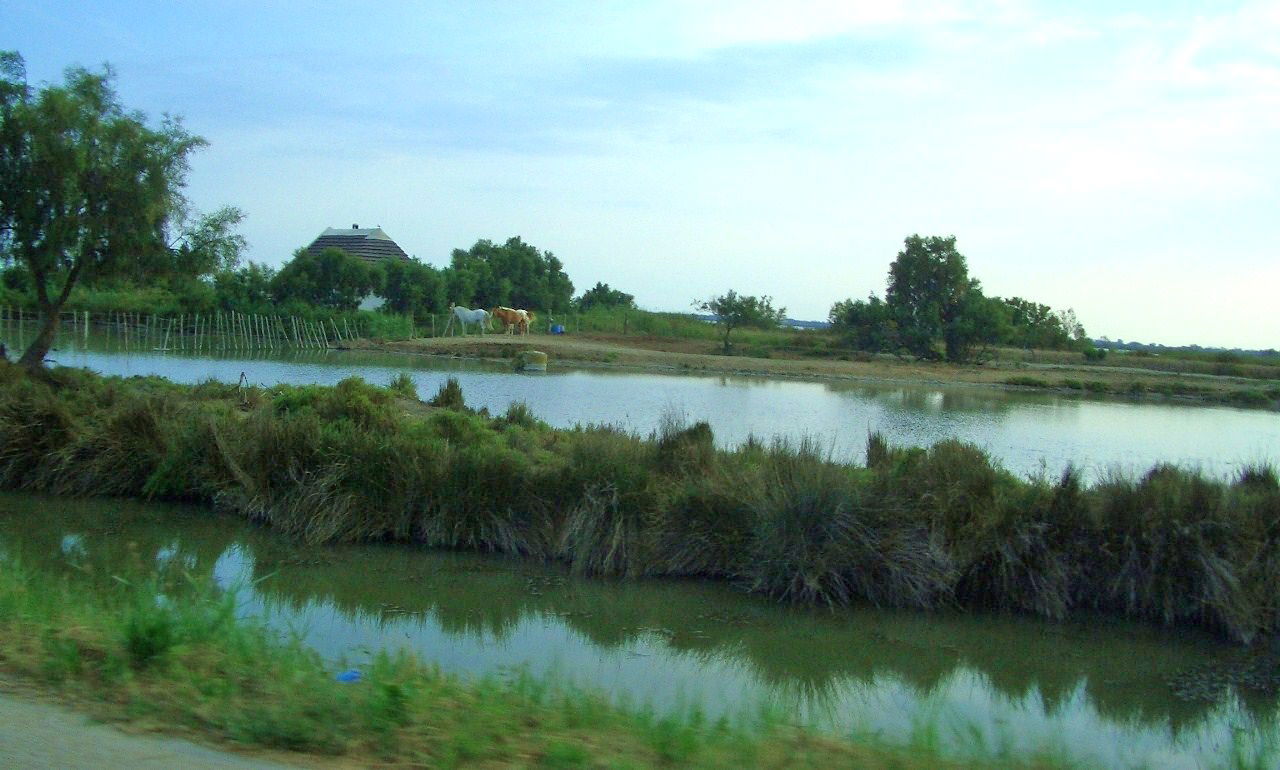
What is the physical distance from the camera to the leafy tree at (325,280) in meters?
68.0

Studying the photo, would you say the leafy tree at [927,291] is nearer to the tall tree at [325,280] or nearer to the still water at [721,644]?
the tall tree at [325,280]

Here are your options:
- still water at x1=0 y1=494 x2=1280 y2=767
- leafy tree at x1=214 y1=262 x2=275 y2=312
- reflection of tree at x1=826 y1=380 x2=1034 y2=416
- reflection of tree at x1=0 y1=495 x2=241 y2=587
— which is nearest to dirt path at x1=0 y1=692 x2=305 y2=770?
still water at x1=0 y1=494 x2=1280 y2=767

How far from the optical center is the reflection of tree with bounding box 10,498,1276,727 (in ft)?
34.3

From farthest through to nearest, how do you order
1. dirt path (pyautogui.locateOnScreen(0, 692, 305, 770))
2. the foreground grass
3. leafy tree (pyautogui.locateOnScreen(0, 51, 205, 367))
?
leafy tree (pyautogui.locateOnScreen(0, 51, 205, 367)) → the foreground grass → dirt path (pyautogui.locateOnScreen(0, 692, 305, 770))

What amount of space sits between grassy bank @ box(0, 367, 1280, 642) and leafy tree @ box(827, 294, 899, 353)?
174ft

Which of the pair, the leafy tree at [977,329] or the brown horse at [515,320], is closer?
the leafy tree at [977,329]

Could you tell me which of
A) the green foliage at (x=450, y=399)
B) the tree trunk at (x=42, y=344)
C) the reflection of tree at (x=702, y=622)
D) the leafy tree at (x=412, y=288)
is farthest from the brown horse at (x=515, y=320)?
the reflection of tree at (x=702, y=622)

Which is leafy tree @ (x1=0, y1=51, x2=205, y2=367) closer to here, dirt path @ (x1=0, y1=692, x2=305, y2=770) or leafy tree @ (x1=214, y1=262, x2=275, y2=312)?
dirt path @ (x1=0, y1=692, x2=305, y2=770)

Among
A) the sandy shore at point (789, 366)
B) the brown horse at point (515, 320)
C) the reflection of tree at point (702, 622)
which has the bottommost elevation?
the reflection of tree at point (702, 622)

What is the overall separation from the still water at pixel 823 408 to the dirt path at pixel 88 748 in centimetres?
1208

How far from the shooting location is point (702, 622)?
39.4 feet

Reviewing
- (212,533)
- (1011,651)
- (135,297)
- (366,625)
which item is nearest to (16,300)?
(135,297)

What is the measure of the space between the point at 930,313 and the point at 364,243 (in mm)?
53450

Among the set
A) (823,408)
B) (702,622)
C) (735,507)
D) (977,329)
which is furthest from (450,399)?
(977,329)
